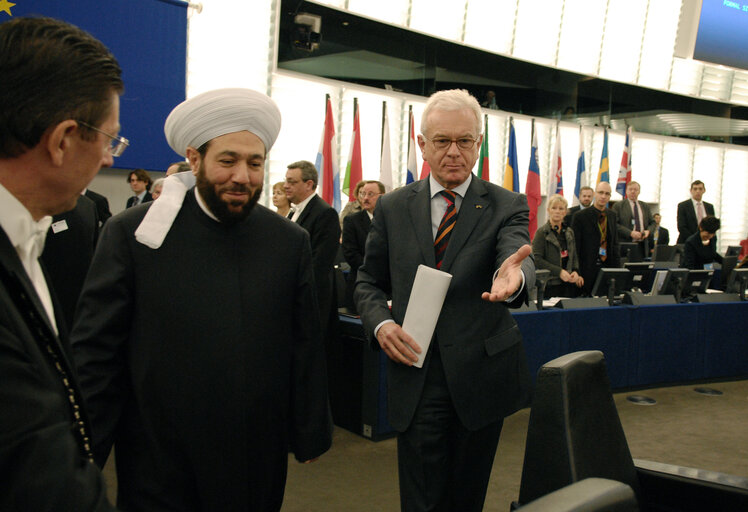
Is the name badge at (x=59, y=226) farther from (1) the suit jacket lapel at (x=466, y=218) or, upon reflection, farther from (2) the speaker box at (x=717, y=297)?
(2) the speaker box at (x=717, y=297)

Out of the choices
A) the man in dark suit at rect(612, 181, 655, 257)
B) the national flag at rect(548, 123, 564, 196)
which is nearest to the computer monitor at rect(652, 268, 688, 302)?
the man in dark suit at rect(612, 181, 655, 257)

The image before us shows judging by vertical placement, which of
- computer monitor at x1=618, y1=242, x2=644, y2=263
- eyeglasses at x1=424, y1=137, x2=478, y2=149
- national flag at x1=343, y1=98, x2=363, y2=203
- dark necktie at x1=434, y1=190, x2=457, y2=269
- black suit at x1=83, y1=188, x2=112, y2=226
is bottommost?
computer monitor at x1=618, y1=242, x2=644, y2=263

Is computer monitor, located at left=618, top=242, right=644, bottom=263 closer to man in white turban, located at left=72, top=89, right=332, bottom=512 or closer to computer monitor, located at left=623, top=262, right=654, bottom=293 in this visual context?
computer monitor, located at left=623, top=262, right=654, bottom=293

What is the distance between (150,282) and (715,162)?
53.8 ft

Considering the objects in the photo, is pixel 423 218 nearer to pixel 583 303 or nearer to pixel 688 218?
pixel 583 303

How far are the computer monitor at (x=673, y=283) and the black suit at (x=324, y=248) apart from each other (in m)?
2.97

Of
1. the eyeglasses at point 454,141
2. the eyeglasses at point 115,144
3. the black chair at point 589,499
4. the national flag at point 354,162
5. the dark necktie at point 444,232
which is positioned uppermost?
the national flag at point 354,162

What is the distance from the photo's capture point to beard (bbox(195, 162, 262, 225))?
159 cm

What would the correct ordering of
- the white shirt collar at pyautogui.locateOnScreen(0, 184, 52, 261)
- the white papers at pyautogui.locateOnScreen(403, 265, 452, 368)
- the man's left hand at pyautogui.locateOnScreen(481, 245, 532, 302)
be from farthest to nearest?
the white papers at pyautogui.locateOnScreen(403, 265, 452, 368)
the man's left hand at pyautogui.locateOnScreen(481, 245, 532, 302)
the white shirt collar at pyautogui.locateOnScreen(0, 184, 52, 261)

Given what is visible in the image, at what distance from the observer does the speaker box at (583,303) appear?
4.99 metres

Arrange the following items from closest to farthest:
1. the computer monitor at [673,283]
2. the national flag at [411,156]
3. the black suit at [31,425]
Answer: the black suit at [31,425] < the computer monitor at [673,283] < the national flag at [411,156]

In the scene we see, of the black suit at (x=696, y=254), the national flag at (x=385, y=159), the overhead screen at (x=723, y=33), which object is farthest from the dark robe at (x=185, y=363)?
the overhead screen at (x=723, y=33)

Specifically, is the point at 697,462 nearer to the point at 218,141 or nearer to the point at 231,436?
the point at 231,436

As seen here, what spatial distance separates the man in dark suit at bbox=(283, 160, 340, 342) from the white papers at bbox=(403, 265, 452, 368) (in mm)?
2101
